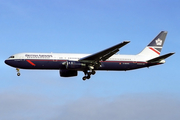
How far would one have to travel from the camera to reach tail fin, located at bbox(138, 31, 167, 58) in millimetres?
59344

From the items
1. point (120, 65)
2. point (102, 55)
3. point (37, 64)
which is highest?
point (102, 55)

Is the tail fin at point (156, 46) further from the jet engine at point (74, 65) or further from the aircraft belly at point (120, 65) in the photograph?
the jet engine at point (74, 65)

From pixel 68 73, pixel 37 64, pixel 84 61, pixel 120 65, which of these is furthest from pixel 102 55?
pixel 37 64

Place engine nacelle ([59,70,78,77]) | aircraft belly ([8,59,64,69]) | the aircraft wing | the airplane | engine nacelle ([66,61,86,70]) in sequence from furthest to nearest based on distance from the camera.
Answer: engine nacelle ([59,70,78,77]) → aircraft belly ([8,59,64,69]) → the airplane → engine nacelle ([66,61,86,70]) → the aircraft wing

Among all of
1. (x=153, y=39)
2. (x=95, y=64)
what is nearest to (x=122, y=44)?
(x=95, y=64)

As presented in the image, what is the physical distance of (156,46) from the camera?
2377 inches

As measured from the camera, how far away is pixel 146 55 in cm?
5831

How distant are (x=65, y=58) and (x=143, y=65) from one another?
1429 centimetres

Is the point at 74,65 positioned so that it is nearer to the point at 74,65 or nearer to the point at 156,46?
the point at 74,65

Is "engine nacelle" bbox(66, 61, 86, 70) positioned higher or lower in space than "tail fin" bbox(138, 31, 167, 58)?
lower

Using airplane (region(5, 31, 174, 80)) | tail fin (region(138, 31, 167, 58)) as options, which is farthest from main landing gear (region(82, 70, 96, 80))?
tail fin (region(138, 31, 167, 58))

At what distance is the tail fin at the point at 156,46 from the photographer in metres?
59.3

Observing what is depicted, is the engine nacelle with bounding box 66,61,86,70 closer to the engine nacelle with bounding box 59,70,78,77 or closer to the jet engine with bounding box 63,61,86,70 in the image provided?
the jet engine with bounding box 63,61,86,70

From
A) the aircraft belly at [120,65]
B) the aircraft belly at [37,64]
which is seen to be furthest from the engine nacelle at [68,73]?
the aircraft belly at [120,65]
